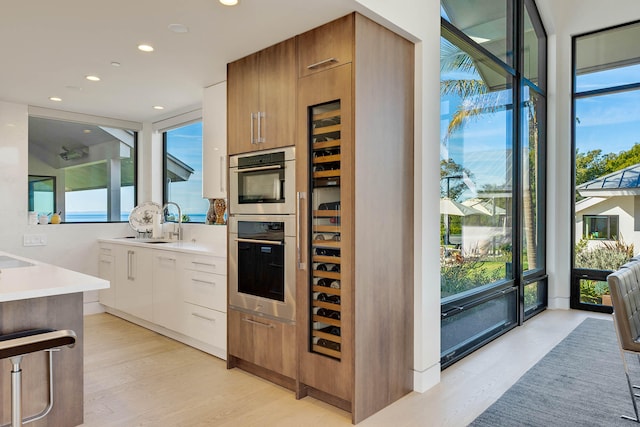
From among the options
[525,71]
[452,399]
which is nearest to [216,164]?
[452,399]

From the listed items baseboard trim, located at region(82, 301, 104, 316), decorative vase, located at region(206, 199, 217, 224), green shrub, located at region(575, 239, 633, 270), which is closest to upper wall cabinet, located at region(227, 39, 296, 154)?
decorative vase, located at region(206, 199, 217, 224)

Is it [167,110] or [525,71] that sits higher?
Answer: [525,71]

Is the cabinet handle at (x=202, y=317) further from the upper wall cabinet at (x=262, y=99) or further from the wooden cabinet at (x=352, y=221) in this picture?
the upper wall cabinet at (x=262, y=99)

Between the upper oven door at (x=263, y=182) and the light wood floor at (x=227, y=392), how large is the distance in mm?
1230

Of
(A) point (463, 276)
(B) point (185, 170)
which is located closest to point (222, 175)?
(B) point (185, 170)

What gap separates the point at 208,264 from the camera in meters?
3.51

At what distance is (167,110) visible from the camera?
16.3ft

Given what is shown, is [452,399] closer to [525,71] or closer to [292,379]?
[292,379]

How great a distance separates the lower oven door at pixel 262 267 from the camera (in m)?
2.84

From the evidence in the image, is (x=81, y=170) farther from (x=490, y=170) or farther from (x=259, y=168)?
(x=490, y=170)

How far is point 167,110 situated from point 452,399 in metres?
4.21

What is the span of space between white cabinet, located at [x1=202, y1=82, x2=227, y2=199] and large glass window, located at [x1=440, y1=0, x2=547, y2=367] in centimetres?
190

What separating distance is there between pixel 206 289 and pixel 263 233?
0.89 meters

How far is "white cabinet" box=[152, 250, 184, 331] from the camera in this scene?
12.6 ft
